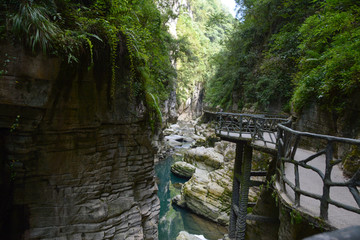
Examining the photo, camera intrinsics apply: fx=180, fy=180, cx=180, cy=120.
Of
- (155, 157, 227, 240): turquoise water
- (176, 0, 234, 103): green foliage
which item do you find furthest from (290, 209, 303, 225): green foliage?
(176, 0, 234, 103): green foliage

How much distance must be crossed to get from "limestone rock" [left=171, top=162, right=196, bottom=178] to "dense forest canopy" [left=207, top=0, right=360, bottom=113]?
786 centimetres

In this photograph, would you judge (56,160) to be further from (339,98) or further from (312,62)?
(312,62)

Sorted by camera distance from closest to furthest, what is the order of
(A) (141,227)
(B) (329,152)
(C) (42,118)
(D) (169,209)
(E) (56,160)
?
(B) (329,152) < (C) (42,118) < (E) (56,160) < (A) (141,227) < (D) (169,209)

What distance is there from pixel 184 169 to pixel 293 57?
43.2 ft

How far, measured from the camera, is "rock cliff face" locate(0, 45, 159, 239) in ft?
12.7

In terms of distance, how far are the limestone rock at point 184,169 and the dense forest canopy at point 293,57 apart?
786cm

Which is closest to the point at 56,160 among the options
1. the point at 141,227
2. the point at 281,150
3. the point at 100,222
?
the point at 100,222

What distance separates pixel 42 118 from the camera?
13.7 ft

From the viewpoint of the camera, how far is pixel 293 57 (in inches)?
417

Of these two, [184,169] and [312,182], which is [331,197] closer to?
[312,182]

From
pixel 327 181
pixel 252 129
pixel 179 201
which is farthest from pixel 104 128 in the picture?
pixel 179 201

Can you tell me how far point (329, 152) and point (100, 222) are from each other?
543 centimetres

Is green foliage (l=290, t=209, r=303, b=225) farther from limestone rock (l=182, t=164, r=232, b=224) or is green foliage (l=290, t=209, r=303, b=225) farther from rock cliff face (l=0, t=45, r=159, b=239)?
limestone rock (l=182, t=164, r=232, b=224)

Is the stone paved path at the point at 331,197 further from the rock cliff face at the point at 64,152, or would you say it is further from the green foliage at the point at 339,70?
the rock cliff face at the point at 64,152
